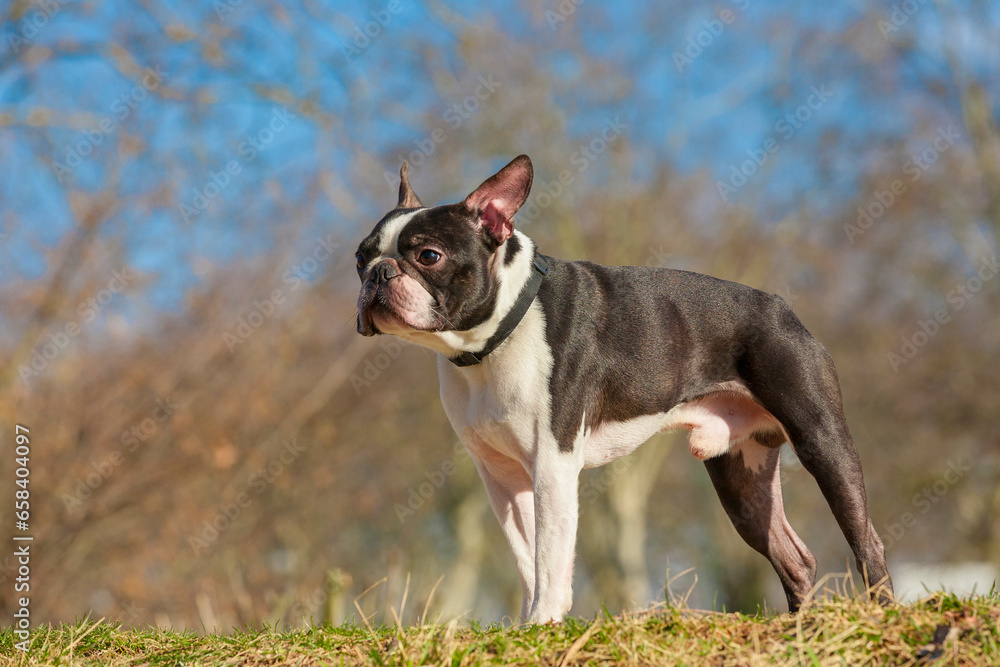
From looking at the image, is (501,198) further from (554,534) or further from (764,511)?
(764,511)

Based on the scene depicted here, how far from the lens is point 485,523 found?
77.2 feet

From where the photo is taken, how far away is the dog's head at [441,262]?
13.7 ft

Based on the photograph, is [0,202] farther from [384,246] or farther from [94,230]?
[384,246]

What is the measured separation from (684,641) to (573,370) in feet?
4.76

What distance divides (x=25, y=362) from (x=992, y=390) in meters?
18.8

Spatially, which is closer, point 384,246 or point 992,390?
point 384,246

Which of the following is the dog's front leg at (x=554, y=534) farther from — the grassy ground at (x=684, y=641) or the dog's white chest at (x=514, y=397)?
the grassy ground at (x=684, y=641)

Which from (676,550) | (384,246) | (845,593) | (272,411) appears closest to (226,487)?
(272,411)

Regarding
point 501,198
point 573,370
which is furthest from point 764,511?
point 501,198

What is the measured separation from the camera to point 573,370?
433 centimetres

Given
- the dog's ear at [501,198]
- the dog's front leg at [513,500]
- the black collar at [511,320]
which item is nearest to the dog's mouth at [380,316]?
the black collar at [511,320]

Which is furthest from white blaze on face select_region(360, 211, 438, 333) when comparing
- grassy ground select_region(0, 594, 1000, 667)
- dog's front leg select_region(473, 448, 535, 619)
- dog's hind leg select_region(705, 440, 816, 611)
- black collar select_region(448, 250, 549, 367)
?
dog's hind leg select_region(705, 440, 816, 611)

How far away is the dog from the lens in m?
4.21

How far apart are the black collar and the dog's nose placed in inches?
20.3
